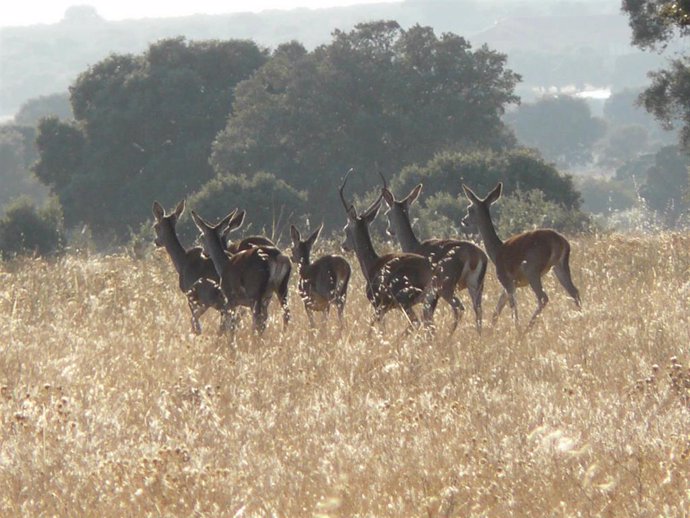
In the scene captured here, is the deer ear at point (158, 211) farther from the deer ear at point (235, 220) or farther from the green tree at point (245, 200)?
the green tree at point (245, 200)

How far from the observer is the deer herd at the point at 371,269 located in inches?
466

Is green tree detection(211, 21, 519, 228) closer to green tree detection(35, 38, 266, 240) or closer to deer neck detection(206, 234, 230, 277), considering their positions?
green tree detection(35, 38, 266, 240)

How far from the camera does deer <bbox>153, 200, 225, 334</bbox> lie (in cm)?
1248

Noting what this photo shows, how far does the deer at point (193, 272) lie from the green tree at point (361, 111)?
4207 cm

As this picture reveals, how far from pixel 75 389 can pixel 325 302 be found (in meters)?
4.12

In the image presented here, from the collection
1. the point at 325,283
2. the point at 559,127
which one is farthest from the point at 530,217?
the point at 559,127

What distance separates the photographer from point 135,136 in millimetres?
65438

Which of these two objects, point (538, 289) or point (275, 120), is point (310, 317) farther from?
point (275, 120)

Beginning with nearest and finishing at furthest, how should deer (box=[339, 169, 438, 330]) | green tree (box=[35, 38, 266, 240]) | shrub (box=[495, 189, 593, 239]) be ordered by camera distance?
deer (box=[339, 169, 438, 330])
shrub (box=[495, 189, 593, 239])
green tree (box=[35, 38, 266, 240])

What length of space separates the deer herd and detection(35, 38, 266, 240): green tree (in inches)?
1906

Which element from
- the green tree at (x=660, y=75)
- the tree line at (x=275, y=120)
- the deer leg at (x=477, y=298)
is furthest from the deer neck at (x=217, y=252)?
the tree line at (x=275, y=120)

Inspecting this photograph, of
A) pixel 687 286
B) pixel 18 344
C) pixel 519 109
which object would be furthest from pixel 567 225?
pixel 519 109

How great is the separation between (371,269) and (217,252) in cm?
162

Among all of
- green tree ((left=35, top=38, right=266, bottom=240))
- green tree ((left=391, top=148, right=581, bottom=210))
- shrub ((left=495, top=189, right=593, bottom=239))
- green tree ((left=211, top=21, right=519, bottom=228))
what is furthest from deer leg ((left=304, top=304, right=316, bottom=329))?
green tree ((left=35, top=38, right=266, bottom=240))
